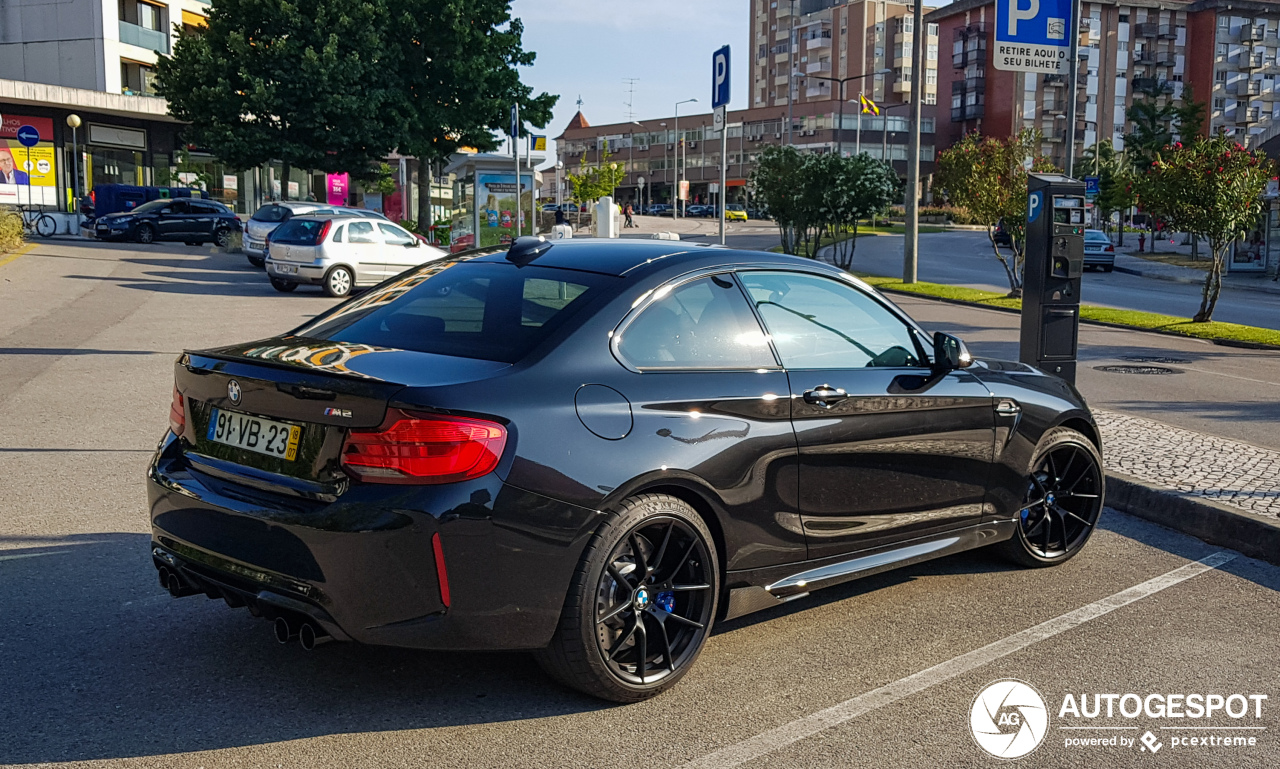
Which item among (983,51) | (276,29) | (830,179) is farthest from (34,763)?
(983,51)

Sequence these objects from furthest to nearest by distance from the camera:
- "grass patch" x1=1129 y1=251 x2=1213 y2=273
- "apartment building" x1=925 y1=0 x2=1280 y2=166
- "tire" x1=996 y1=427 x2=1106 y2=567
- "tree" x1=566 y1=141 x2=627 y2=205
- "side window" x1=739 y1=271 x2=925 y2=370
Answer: "apartment building" x1=925 y1=0 x2=1280 y2=166
"tree" x1=566 y1=141 x2=627 y2=205
"grass patch" x1=1129 y1=251 x2=1213 y2=273
"tire" x1=996 y1=427 x2=1106 y2=567
"side window" x1=739 y1=271 x2=925 y2=370

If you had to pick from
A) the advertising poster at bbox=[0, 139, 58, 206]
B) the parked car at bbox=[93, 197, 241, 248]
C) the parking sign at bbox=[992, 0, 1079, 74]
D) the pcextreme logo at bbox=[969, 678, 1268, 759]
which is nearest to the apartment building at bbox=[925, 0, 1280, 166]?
the advertising poster at bbox=[0, 139, 58, 206]

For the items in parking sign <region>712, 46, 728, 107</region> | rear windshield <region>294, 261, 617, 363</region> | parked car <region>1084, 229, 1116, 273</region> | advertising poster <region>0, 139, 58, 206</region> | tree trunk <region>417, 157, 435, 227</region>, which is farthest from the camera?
advertising poster <region>0, 139, 58, 206</region>

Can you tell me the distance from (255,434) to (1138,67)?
111 m

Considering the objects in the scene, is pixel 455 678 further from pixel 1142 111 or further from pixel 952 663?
pixel 1142 111

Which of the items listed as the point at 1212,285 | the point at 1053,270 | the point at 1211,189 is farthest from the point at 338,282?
the point at 1053,270

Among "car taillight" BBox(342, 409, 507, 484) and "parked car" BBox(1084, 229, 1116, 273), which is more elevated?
"car taillight" BBox(342, 409, 507, 484)

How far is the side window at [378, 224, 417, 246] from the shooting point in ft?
77.5

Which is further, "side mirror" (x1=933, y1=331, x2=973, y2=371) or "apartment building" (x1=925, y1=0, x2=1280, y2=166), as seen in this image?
"apartment building" (x1=925, y1=0, x2=1280, y2=166)

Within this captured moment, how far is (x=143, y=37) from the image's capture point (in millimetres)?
50906

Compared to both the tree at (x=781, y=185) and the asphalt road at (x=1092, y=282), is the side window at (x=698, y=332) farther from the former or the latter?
the tree at (x=781, y=185)

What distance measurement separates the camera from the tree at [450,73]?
39312 mm

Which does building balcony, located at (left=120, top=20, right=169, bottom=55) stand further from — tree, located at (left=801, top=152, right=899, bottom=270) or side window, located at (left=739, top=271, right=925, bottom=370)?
side window, located at (left=739, top=271, right=925, bottom=370)

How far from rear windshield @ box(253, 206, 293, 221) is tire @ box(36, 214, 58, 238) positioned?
14233 mm
